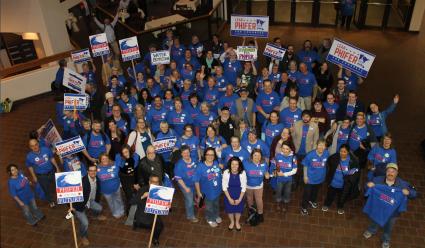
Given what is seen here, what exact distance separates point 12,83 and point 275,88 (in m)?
8.52

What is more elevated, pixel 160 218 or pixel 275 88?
pixel 275 88

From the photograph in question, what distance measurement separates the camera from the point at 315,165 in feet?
26.1

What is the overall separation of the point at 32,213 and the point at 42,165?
1145 millimetres

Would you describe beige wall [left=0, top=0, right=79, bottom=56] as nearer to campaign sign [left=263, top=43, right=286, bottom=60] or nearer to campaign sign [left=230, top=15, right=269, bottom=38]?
campaign sign [left=230, top=15, right=269, bottom=38]

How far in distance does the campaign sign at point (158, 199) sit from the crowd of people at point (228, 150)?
0.73 feet

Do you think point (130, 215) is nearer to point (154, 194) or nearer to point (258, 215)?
point (154, 194)

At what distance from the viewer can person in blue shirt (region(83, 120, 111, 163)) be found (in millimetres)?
8852

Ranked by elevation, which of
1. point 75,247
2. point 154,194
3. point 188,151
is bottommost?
point 75,247

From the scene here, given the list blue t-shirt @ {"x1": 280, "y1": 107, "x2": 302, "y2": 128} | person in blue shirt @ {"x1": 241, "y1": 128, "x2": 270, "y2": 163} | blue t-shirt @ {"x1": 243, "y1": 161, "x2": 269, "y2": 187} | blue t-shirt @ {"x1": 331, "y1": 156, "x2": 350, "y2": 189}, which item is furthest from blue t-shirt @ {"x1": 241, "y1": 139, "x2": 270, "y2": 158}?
blue t-shirt @ {"x1": 331, "y1": 156, "x2": 350, "y2": 189}

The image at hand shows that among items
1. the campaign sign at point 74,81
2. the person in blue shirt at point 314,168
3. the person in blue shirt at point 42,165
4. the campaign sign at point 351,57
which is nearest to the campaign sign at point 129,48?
the campaign sign at point 74,81

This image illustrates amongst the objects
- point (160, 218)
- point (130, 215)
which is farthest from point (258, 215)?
point (130, 215)

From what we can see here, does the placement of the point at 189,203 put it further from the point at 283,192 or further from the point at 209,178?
the point at 283,192

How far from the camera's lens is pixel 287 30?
58.5 ft

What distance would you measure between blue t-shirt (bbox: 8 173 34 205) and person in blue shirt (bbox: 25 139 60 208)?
1.22 ft
